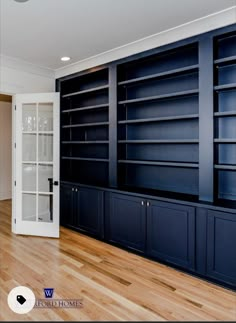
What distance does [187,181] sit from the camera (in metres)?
3.22

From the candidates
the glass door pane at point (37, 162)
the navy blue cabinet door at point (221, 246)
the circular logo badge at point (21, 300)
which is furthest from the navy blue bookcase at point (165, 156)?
the circular logo badge at point (21, 300)

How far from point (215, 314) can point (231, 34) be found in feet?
8.87

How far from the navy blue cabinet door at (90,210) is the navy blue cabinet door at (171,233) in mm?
895

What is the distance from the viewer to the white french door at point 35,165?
3916 mm

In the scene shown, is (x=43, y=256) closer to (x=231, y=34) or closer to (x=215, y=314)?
(x=215, y=314)

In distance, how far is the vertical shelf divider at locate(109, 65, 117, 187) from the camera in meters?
3.64

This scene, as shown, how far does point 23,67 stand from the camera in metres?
4.09

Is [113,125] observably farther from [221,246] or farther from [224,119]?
[221,246]

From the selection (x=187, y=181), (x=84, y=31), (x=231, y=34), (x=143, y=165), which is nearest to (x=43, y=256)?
(x=143, y=165)

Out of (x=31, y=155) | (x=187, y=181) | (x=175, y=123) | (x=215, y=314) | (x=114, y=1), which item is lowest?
(x=215, y=314)

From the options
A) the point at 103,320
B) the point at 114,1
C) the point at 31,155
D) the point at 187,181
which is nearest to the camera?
the point at 103,320

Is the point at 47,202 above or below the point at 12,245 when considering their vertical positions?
above

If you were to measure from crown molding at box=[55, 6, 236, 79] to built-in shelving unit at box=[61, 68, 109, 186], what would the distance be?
19 cm

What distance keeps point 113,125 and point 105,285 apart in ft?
6.88
